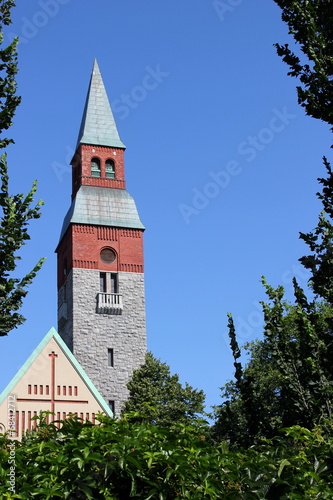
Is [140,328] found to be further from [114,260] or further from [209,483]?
[209,483]

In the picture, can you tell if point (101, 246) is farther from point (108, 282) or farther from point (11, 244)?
point (11, 244)

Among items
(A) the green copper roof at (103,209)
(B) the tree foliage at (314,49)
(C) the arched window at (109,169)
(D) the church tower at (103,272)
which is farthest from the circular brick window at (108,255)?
(B) the tree foliage at (314,49)

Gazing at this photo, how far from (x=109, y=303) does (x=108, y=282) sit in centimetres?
162

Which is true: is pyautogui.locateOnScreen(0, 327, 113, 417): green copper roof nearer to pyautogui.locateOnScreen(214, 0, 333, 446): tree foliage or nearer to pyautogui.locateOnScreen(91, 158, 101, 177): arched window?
pyautogui.locateOnScreen(214, 0, 333, 446): tree foliage

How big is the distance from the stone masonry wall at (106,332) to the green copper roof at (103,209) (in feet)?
11.8

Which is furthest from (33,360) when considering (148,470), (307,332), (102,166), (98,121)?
(98,121)

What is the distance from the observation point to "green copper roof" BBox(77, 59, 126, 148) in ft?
163

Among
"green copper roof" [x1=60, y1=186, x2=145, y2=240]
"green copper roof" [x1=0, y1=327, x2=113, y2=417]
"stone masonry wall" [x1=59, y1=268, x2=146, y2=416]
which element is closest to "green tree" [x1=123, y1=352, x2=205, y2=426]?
"stone masonry wall" [x1=59, y1=268, x2=146, y2=416]

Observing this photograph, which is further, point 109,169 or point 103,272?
point 109,169

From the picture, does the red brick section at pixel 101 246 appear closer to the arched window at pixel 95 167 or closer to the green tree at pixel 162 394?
the arched window at pixel 95 167

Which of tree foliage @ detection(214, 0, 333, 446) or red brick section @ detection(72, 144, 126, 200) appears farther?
red brick section @ detection(72, 144, 126, 200)

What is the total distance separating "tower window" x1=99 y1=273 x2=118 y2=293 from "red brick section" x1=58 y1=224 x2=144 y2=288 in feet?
1.38

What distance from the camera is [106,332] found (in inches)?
1740

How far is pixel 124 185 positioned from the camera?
48594mm
